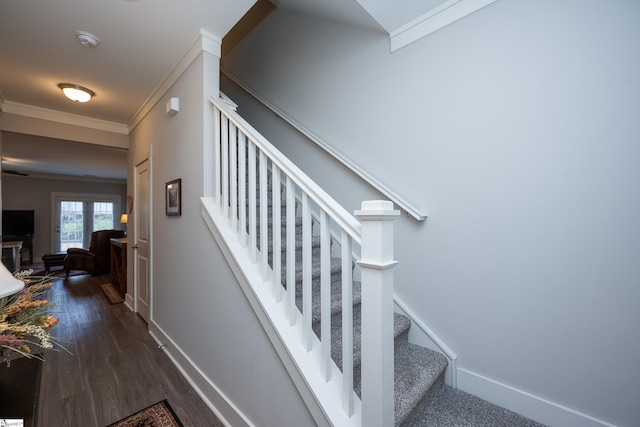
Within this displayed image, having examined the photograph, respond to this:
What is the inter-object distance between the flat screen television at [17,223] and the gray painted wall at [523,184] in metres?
9.79

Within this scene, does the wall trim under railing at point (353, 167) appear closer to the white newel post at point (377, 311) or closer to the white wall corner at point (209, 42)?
the white wall corner at point (209, 42)

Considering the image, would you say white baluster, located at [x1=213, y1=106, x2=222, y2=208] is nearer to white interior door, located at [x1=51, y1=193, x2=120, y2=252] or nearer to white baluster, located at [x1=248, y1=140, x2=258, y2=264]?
white baluster, located at [x1=248, y1=140, x2=258, y2=264]

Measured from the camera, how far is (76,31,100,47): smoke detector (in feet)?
6.34

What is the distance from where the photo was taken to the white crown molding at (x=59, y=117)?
9.95 ft

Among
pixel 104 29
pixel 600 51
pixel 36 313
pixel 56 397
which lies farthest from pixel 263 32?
pixel 56 397

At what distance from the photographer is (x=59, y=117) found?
3.32 meters

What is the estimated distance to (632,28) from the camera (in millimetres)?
1214

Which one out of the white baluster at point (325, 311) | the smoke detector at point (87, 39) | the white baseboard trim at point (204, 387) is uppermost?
the smoke detector at point (87, 39)

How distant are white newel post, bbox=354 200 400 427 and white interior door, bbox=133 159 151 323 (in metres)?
2.85

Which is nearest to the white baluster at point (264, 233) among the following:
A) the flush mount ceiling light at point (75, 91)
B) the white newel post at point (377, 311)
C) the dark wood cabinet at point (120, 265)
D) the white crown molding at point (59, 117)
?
the white newel post at point (377, 311)

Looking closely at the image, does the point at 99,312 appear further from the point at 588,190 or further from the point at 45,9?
the point at 588,190

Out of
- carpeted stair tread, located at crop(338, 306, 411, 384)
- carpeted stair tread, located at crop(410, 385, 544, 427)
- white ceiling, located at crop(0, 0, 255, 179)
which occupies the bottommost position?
carpeted stair tread, located at crop(410, 385, 544, 427)

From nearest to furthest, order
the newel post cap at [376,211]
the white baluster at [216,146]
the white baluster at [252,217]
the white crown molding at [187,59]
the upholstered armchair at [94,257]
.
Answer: the newel post cap at [376,211]
the white baluster at [252,217]
the white baluster at [216,146]
the white crown molding at [187,59]
the upholstered armchair at [94,257]

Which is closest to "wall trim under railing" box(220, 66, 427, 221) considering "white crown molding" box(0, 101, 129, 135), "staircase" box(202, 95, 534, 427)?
"staircase" box(202, 95, 534, 427)
